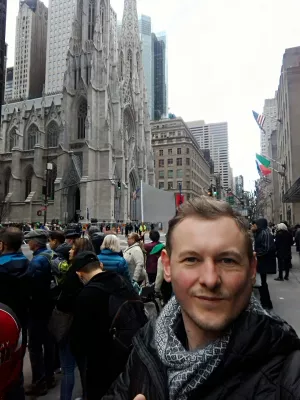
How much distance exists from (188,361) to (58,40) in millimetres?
81415

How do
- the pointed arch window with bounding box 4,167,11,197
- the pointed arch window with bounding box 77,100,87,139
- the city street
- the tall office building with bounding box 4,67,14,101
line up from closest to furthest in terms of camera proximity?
the city street → the pointed arch window with bounding box 77,100,87,139 → the pointed arch window with bounding box 4,167,11,197 → the tall office building with bounding box 4,67,14,101

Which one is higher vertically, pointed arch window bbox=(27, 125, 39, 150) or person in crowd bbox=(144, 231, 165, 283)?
pointed arch window bbox=(27, 125, 39, 150)

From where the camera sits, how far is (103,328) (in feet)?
8.13

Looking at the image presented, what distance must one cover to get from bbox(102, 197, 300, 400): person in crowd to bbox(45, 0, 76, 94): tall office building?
73.4m

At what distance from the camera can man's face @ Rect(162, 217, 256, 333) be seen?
108cm

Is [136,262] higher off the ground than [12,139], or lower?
lower

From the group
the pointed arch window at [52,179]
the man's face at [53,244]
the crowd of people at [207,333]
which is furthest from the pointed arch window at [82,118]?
the crowd of people at [207,333]

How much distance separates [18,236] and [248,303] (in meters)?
3.01

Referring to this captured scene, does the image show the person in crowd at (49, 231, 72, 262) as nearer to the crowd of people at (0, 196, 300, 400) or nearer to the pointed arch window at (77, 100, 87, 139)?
the crowd of people at (0, 196, 300, 400)

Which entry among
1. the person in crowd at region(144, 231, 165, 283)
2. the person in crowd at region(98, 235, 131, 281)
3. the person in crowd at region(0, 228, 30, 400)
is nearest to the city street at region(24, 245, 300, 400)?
the person in crowd at region(0, 228, 30, 400)

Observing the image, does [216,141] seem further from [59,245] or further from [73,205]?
[59,245]

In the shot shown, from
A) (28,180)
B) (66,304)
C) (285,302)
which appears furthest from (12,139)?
(66,304)

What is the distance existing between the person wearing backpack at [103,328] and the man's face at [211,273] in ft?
4.46

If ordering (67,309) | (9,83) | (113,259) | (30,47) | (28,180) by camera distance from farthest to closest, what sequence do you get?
(9,83), (30,47), (28,180), (113,259), (67,309)
